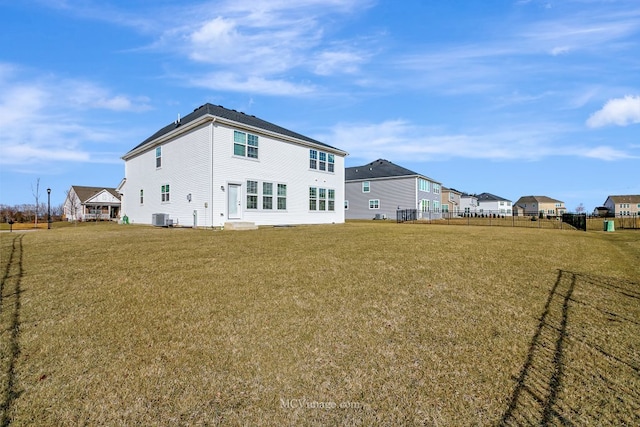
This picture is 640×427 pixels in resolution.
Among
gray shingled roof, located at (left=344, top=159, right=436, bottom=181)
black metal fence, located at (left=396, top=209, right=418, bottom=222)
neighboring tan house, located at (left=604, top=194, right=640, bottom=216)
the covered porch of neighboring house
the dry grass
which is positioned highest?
gray shingled roof, located at (left=344, top=159, right=436, bottom=181)

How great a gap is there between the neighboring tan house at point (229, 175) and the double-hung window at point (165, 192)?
0.5 inches

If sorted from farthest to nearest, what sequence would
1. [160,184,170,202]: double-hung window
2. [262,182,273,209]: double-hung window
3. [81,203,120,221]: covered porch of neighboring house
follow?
[81,203,120,221]: covered porch of neighboring house < [160,184,170,202]: double-hung window < [262,182,273,209]: double-hung window

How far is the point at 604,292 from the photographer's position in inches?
237

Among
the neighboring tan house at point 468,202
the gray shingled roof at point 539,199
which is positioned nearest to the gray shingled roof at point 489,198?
the neighboring tan house at point 468,202

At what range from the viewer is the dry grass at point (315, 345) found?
2.75 metres

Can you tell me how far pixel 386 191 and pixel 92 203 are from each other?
40.7m

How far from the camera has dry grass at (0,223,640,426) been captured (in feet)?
9.02

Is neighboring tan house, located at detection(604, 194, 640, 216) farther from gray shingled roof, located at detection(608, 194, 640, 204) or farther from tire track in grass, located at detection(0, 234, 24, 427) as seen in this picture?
tire track in grass, located at detection(0, 234, 24, 427)

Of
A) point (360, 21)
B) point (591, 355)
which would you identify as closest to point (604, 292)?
point (591, 355)

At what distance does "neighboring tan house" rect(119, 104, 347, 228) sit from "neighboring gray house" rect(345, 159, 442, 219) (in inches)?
586

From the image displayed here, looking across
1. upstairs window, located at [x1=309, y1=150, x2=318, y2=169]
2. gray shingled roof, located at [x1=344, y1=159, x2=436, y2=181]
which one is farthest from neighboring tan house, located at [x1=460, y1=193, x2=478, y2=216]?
upstairs window, located at [x1=309, y1=150, x2=318, y2=169]

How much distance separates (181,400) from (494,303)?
4748 millimetres

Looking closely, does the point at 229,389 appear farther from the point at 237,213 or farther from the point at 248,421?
the point at 237,213

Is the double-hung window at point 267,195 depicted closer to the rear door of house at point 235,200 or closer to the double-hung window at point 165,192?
the rear door of house at point 235,200
